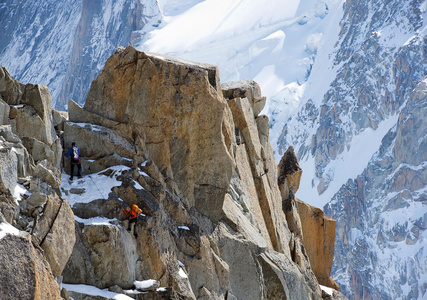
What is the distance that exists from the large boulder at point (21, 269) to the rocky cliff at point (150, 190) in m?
0.07

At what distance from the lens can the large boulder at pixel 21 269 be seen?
49.3 ft

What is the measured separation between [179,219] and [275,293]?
609cm

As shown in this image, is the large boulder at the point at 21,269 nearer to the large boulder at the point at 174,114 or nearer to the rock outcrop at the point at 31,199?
the rock outcrop at the point at 31,199

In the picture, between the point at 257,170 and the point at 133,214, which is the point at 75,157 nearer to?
the point at 133,214

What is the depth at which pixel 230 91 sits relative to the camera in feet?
117

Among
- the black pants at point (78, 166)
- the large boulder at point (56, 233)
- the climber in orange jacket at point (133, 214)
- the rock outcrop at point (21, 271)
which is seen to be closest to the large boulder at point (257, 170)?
the black pants at point (78, 166)

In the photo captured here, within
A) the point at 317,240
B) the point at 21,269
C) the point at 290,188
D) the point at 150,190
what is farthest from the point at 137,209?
the point at 317,240

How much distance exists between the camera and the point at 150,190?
24.6 metres

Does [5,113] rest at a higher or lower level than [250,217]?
higher

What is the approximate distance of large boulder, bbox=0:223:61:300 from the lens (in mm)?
15039

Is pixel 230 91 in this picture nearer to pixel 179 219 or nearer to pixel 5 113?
pixel 179 219

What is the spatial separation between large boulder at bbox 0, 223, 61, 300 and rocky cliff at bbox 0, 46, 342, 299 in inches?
2.6

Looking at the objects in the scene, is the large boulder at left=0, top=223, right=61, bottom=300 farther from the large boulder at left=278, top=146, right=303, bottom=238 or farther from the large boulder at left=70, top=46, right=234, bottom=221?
the large boulder at left=278, top=146, right=303, bottom=238

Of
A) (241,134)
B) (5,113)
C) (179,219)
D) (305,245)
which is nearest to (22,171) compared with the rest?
(5,113)
